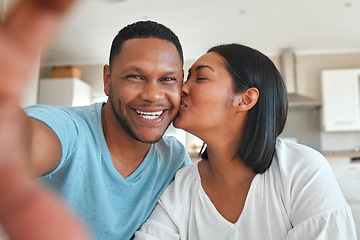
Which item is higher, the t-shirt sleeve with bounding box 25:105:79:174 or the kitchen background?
the kitchen background

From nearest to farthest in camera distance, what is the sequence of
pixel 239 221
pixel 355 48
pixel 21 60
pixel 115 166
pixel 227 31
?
pixel 21 60
pixel 239 221
pixel 115 166
pixel 227 31
pixel 355 48

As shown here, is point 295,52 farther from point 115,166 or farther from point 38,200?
point 38,200

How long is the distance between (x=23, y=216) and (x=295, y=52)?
5.88 m

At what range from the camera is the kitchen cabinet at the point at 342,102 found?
5.01 meters

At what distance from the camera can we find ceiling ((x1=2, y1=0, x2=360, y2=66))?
3.97 m

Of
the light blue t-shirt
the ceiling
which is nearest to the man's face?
the light blue t-shirt

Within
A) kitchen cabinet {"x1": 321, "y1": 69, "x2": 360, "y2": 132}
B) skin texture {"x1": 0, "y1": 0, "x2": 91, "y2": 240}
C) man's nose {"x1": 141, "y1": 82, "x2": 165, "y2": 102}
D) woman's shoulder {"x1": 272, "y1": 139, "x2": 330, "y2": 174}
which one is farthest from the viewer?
kitchen cabinet {"x1": 321, "y1": 69, "x2": 360, "y2": 132}

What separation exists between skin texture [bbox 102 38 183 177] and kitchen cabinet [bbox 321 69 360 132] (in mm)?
4361

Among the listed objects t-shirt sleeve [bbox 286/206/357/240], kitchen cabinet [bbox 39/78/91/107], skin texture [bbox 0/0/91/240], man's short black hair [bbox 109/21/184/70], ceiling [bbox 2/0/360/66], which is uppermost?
ceiling [bbox 2/0/360/66]

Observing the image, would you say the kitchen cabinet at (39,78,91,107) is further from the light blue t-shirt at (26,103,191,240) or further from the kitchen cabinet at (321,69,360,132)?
the light blue t-shirt at (26,103,191,240)

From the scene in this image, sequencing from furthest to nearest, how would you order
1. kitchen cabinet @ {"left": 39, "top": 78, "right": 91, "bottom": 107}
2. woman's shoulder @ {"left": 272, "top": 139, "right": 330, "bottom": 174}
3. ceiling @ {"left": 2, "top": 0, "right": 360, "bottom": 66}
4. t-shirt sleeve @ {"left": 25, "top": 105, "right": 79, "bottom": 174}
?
kitchen cabinet @ {"left": 39, "top": 78, "right": 91, "bottom": 107} < ceiling @ {"left": 2, "top": 0, "right": 360, "bottom": 66} < woman's shoulder @ {"left": 272, "top": 139, "right": 330, "bottom": 174} < t-shirt sleeve @ {"left": 25, "top": 105, "right": 79, "bottom": 174}

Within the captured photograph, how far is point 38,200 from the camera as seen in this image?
0.16 meters

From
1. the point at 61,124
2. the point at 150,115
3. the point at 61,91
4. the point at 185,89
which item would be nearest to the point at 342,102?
the point at 61,91

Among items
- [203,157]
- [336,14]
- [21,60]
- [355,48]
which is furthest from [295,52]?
[21,60]
